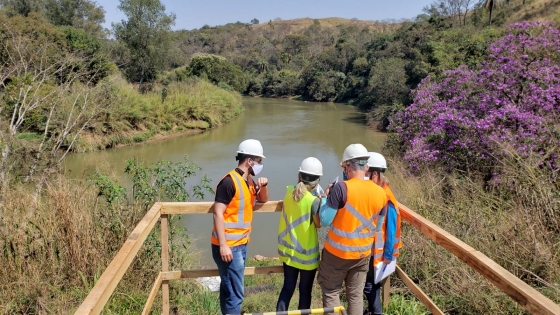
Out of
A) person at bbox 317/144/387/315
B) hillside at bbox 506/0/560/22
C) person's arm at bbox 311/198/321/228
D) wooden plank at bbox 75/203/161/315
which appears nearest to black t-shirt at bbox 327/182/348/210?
person at bbox 317/144/387/315

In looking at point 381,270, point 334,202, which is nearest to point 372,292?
point 381,270

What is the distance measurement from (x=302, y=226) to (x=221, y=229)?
45cm

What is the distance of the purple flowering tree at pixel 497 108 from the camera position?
6.13 meters

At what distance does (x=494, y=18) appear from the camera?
107 feet

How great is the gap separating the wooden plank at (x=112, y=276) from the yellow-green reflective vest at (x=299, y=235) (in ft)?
2.48

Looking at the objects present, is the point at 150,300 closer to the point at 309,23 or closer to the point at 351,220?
the point at 351,220

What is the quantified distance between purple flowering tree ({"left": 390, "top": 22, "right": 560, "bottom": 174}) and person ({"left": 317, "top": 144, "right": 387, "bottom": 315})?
13.4 feet

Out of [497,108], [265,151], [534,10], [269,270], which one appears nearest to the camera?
[269,270]

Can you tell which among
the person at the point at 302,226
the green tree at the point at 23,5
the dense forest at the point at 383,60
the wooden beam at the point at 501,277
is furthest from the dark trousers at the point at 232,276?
the green tree at the point at 23,5

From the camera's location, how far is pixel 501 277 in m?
1.59

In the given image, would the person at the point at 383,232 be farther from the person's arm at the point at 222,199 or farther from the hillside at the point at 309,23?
the hillside at the point at 309,23

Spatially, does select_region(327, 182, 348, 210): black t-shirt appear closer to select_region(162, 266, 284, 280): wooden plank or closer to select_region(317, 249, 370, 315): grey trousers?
select_region(317, 249, 370, 315): grey trousers

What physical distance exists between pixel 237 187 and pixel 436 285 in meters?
2.03

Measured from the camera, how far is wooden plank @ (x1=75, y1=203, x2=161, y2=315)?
4.45 ft
